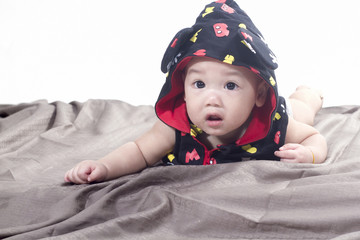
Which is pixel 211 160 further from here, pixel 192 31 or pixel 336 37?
pixel 336 37

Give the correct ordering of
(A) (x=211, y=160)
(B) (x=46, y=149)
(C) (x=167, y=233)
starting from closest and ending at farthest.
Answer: (C) (x=167, y=233)
(A) (x=211, y=160)
(B) (x=46, y=149)

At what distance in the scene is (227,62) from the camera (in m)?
1.18

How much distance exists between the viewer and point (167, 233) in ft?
3.18

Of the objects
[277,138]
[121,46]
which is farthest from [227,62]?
[121,46]

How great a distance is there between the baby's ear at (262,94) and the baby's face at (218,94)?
1.9 inches

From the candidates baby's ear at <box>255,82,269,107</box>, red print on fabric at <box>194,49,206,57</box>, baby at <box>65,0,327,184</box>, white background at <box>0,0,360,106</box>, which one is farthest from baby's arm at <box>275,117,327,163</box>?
white background at <box>0,0,360,106</box>

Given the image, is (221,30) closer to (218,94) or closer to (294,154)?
(218,94)

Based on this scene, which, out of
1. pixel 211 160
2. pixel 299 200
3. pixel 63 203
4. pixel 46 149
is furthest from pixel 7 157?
pixel 299 200

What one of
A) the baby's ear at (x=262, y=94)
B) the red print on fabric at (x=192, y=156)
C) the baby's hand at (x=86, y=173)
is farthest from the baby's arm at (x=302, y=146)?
the baby's hand at (x=86, y=173)

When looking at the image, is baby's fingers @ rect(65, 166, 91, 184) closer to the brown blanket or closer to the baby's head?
the brown blanket

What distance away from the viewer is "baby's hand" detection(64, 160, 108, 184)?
4.07 feet

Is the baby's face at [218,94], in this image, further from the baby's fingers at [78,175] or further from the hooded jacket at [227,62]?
the baby's fingers at [78,175]

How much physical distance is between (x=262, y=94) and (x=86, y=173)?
55 centimetres

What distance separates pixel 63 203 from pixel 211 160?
1.58ft
